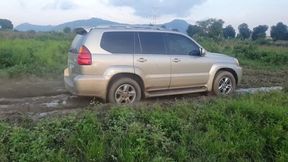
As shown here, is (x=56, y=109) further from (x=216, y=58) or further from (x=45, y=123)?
(x=216, y=58)

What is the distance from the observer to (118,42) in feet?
25.5

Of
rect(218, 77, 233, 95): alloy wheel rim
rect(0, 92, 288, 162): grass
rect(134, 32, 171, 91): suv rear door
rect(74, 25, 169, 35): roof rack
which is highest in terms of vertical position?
rect(74, 25, 169, 35): roof rack

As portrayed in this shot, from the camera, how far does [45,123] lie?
18.1 feet

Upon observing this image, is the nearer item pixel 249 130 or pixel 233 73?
pixel 249 130

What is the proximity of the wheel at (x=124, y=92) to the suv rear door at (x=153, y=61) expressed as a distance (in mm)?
281

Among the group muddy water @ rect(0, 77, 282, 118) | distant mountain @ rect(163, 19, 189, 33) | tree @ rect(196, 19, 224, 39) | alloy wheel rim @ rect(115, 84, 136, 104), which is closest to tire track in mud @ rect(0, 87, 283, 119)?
muddy water @ rect(0, 77, 282, 118)

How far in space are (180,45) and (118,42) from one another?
1624 millimetres

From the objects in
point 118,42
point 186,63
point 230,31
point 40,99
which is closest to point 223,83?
point 186,63

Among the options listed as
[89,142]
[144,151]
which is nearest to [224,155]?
[144,151]

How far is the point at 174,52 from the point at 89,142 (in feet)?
12.8

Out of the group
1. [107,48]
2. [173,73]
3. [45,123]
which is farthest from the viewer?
[173,73]

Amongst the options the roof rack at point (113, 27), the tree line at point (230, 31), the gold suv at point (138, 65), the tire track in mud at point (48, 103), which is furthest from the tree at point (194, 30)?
the tire track in mud at point (48, 103)

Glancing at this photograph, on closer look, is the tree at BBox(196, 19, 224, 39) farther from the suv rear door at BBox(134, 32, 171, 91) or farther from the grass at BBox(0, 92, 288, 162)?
the grass at BBox(0, 92, 288, 162)

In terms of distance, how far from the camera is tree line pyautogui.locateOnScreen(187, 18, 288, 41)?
44094 millimetres
